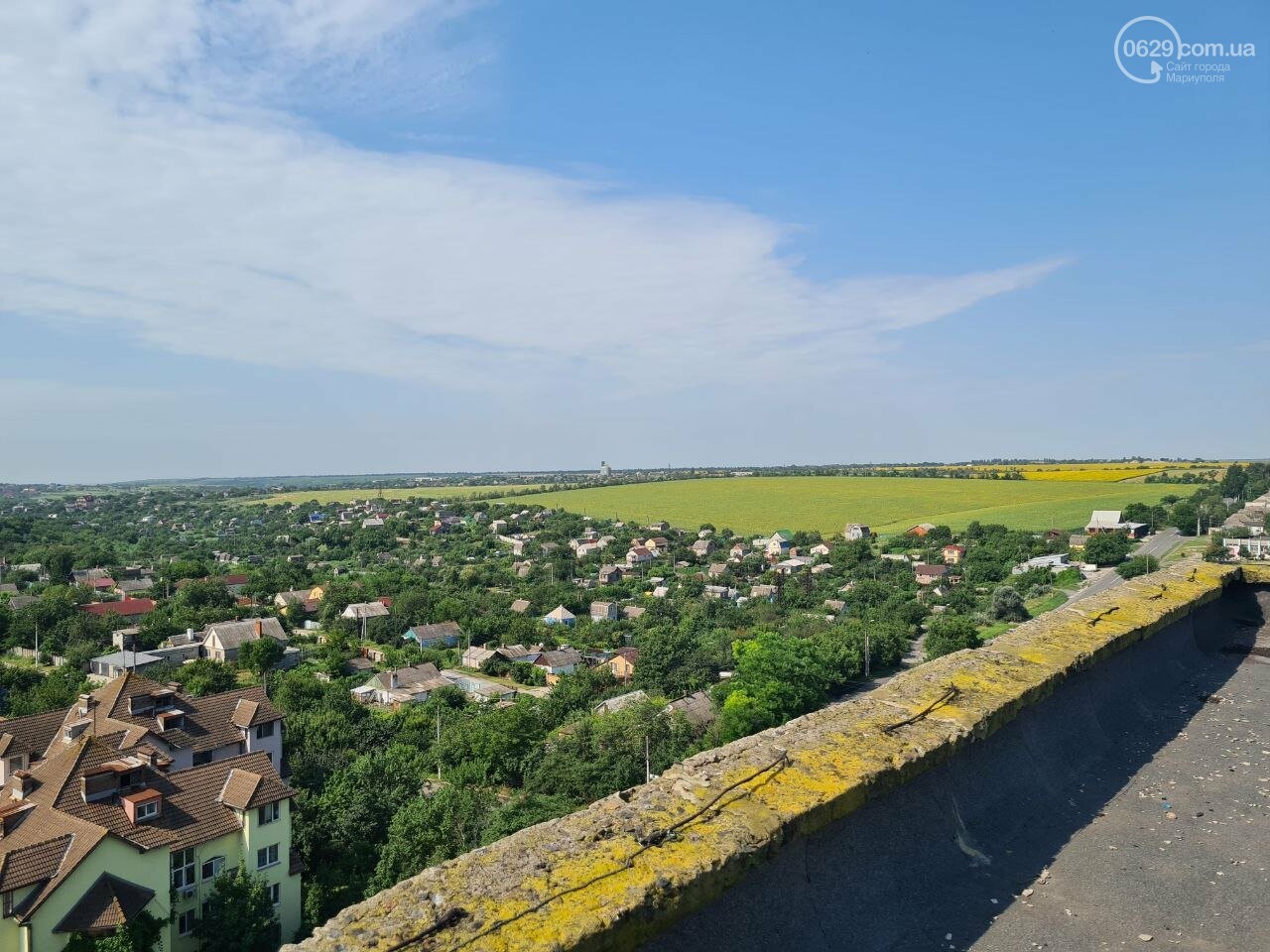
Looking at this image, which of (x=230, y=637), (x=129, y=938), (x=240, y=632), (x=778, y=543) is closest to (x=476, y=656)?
(x=240, y=632)

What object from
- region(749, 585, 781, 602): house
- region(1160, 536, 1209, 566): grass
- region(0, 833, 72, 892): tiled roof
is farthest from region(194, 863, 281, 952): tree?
region(1160, 536, 1209, 566): grass

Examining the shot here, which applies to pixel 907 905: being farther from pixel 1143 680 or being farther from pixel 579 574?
pixel 579 574

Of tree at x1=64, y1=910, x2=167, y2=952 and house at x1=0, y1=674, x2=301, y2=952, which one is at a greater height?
house at x1=0, y1=674, x2=301, y2=952

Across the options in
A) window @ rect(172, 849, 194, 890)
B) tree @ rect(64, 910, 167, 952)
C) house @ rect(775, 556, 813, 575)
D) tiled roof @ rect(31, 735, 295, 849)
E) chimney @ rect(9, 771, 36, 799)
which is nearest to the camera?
tree @ rect(64, 910, 167, 952)

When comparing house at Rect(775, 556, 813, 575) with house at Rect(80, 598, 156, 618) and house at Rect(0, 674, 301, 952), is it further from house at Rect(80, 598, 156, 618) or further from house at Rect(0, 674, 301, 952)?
house at Rect(0, 674, 301, 952)

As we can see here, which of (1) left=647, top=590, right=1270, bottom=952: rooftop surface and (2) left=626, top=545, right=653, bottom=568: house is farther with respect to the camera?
(2) left=626, top=545, right=653, bottom=568: house

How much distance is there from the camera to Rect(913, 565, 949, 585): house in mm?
53688

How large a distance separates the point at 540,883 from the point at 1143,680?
4649mm

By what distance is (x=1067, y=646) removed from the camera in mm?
4484

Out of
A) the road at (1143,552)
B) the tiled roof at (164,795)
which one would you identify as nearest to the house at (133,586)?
the tiled roof at (164,795)

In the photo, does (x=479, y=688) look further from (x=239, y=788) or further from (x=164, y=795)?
(x=164, y=795)

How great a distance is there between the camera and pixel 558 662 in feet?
133

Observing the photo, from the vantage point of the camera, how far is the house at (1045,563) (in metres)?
53.2

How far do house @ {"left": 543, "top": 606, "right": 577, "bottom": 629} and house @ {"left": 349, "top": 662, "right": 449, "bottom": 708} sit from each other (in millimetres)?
13878
